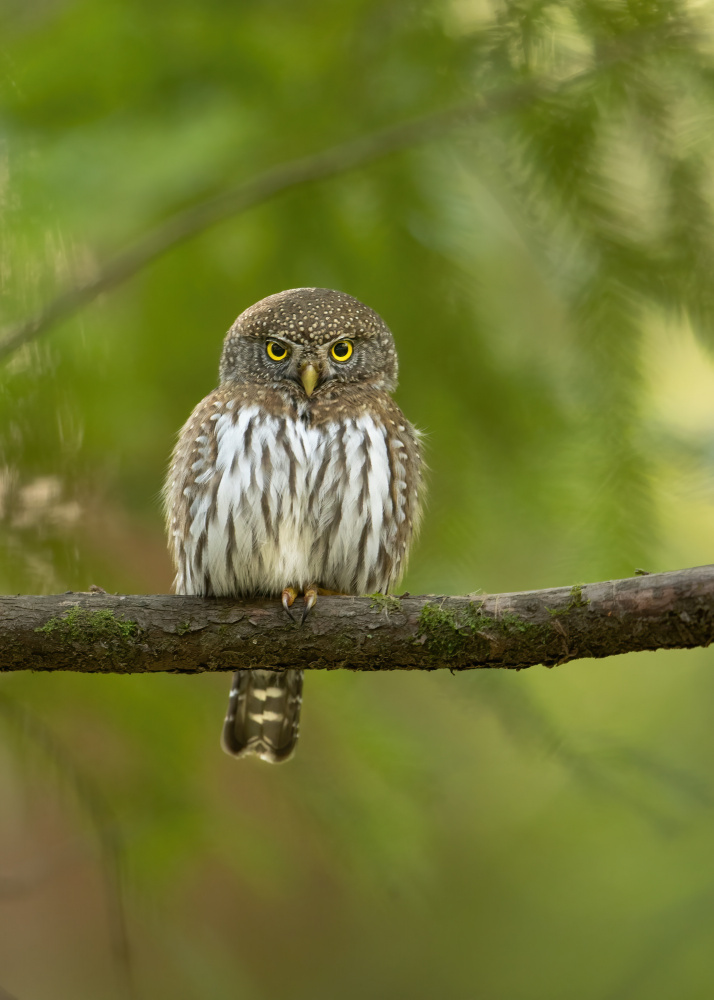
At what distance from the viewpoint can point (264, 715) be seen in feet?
12.4

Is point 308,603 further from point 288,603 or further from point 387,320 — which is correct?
point 387,320

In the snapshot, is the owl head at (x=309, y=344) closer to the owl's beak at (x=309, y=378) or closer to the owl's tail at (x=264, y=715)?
the owl's beak at (x=309, y=378)

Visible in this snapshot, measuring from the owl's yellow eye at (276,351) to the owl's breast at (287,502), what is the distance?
222 mm

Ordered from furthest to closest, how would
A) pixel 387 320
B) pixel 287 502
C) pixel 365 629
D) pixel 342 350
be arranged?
pixel 342 350, pixel 287 502, pixel 387 320, pixel 365 629

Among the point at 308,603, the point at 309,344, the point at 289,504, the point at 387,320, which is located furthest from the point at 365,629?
the point at 309,344

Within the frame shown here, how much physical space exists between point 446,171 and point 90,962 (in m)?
3.93

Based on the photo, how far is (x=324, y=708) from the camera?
123 inches

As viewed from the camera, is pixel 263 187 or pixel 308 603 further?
pixel 308 603

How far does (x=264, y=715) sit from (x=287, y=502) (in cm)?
99

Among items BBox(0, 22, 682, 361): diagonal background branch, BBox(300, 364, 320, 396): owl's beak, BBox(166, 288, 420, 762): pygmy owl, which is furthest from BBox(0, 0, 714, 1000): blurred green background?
BBox(300, 364, 320, 396): owl's beak

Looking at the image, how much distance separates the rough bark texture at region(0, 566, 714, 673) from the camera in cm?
231

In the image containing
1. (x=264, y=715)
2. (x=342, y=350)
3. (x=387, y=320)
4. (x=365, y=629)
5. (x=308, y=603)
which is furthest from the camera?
(x=264, y=715)

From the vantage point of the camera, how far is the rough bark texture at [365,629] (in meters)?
2.31

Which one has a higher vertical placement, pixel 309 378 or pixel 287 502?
pixel 309 378
